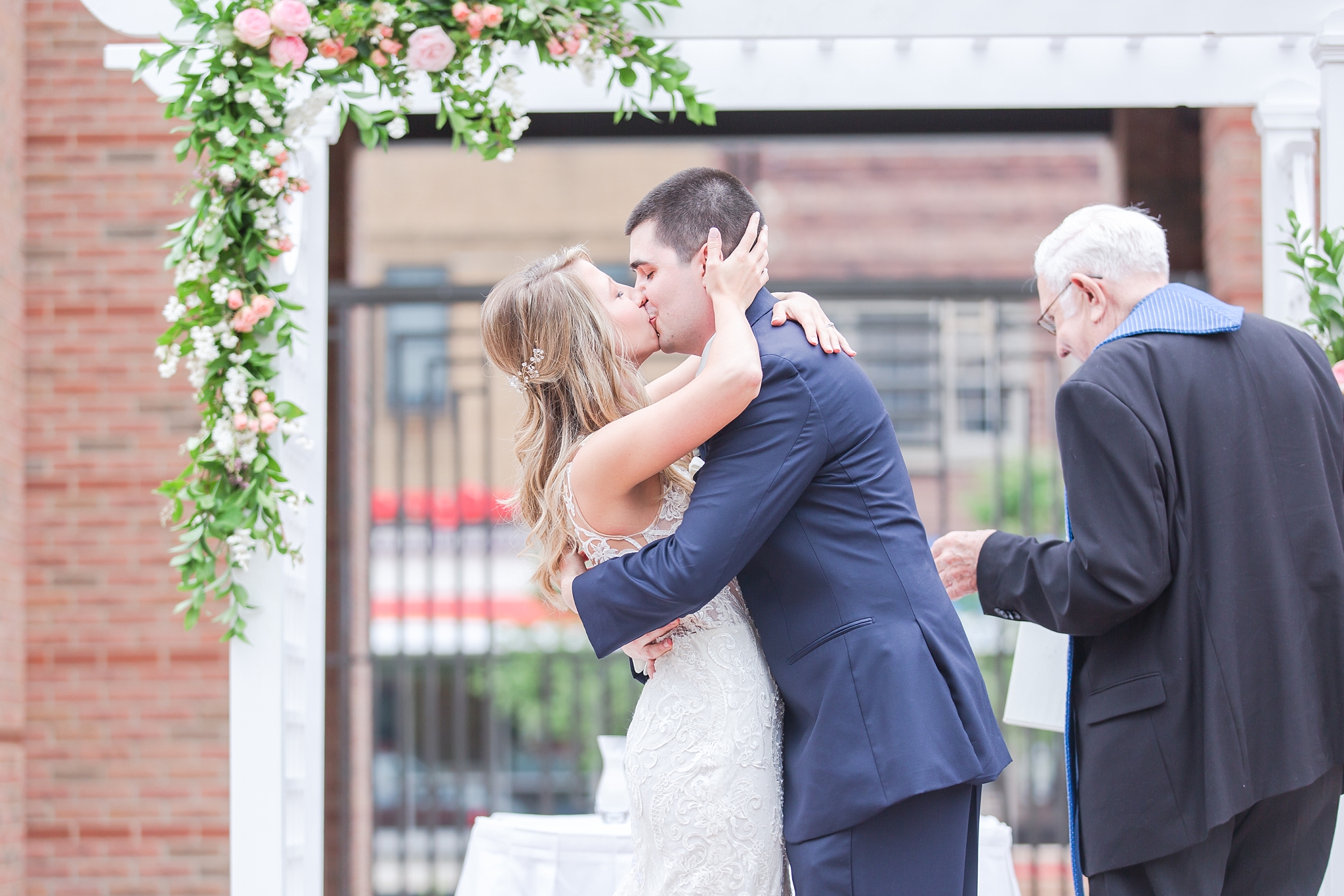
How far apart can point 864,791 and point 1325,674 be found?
2.98 ft

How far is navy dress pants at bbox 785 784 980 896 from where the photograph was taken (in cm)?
183

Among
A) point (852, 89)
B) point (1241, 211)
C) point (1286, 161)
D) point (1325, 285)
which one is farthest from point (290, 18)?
point (1241, 211)

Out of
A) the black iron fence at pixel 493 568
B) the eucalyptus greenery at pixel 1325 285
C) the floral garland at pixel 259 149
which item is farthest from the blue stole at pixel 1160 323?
the floral garland at pixel 259 149

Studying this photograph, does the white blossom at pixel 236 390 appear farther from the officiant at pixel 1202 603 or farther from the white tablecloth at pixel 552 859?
the officiant at pixel 1202 603

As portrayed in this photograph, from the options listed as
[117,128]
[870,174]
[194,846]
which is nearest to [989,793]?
[194,846]

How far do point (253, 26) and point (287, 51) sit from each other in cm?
9

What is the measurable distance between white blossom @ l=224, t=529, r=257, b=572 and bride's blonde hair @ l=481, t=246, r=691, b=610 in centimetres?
95

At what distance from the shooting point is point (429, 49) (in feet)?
9.48

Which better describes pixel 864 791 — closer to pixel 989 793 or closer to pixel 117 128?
pixel 117 128

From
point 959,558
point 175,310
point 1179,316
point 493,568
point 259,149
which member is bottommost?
point 493,568

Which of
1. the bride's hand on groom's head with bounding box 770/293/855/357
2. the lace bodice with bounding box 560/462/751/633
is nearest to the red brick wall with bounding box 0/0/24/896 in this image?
the lace bodice with bounding box 560/462/751/633

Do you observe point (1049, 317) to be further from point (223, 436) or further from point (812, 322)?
point (223, 436)

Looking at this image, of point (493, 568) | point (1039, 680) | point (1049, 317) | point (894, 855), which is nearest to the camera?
point (894, 855)

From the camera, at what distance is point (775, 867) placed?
6.54 ft
